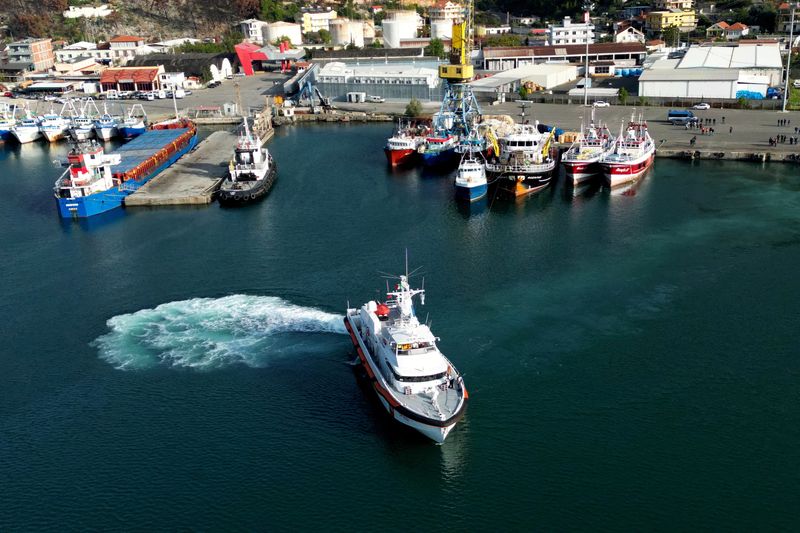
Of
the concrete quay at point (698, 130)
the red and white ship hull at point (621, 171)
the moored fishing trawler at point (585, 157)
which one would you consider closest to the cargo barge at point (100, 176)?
the concrete quay at point (698, 130)

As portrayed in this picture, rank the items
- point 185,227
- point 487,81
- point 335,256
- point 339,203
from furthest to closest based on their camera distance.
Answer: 1. point 487,81
2. point 339,203
3. point 185,227
4. point 335,256

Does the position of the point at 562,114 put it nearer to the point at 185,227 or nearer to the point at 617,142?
the point at 617,142

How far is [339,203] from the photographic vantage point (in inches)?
2397

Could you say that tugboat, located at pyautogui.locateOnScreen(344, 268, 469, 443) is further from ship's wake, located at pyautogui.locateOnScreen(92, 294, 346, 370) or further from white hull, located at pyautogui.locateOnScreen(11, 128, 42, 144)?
white hull, located at pyautogui.locateOnScreen(11, 128, 42, 144)

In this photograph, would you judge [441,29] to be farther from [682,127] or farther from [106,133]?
[106,133]

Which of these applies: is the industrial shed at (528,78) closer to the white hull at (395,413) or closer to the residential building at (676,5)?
the residential building at (676,5)

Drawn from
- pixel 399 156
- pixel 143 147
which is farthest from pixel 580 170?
pixel 143 147

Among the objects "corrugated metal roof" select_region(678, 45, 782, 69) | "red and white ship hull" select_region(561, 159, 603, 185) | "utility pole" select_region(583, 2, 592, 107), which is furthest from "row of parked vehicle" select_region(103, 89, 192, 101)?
"corrugated metal roof" select_region(678, 45, 782, 69)

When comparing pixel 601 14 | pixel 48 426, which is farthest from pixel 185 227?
pixel 601 14

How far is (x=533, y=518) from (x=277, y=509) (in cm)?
893

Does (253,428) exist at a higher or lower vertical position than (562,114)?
lower

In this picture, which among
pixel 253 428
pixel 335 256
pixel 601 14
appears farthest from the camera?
pixel 601 14

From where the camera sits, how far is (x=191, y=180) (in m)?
65.4

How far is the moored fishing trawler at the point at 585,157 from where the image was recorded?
207 ft
